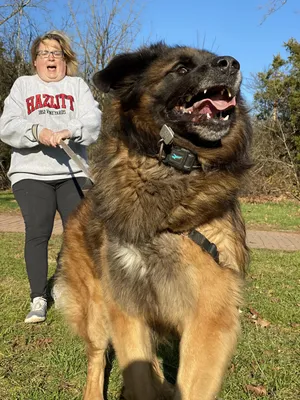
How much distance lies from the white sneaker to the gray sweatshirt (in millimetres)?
1215

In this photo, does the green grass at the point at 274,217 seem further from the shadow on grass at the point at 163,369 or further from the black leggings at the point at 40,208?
the shadow on grass at the point at 163,369

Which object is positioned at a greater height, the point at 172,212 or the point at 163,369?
the point at 172,212

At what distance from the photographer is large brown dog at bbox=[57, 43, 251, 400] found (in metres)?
2.34

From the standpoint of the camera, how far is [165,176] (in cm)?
252

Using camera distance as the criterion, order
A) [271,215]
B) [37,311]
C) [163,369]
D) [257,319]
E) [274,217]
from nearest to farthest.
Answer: [163,369]
[37,311]
[257,319]
[274,217]
[271,215]

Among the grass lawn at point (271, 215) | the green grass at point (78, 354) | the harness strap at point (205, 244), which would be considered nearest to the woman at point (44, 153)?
the green grass at point (78, 354)

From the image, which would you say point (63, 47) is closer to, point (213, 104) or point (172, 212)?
point (213, 104)

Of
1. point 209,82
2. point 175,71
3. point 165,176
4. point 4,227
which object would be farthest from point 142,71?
point 4,227

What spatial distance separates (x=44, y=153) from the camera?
13.0ft

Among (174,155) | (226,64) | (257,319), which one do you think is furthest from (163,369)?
(226,64)

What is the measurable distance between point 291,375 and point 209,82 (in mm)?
2227

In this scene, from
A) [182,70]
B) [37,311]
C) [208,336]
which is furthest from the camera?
[37,311]

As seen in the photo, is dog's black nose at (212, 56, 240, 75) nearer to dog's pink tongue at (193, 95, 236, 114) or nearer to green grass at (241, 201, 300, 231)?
dog's pink tongue at (193, 95, 236, 114)

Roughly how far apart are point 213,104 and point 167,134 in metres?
0.33
